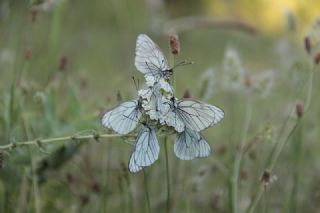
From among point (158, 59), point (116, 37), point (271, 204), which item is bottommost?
point (271, 204)

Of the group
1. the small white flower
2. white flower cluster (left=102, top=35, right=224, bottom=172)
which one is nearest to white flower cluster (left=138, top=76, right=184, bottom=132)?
white flower cluster (left=102, top=35, right=224, bottom=172)

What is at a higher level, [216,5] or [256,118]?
[216,5]

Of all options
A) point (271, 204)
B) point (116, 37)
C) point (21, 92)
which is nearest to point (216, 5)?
point (116, 37)

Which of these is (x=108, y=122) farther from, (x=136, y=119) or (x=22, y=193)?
(x=22, y=193)

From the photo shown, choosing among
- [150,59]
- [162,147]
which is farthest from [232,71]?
[150,59]

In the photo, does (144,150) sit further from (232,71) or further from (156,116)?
(232,71)

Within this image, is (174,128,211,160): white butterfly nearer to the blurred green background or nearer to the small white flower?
the blurred green background
